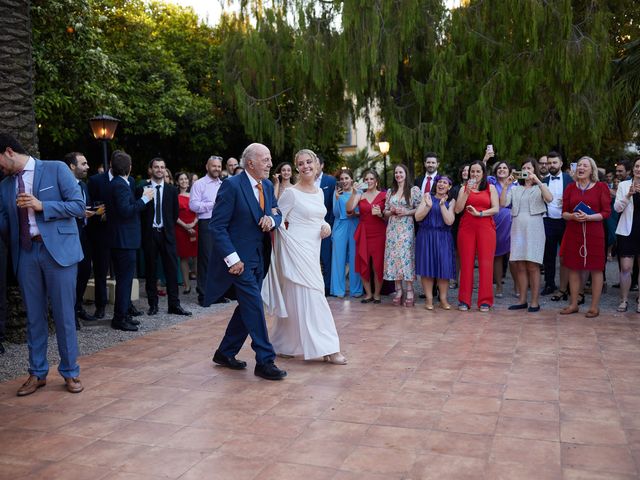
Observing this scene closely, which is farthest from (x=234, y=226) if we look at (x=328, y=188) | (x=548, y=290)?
(x=548, y=290)

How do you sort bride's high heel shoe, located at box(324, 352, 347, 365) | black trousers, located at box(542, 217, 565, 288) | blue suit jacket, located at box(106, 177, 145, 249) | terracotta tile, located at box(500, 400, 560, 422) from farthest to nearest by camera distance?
black trousers, located at box(542, 217, 565, 288)
blue suit jacket, located at box(106, 177, 145, 249)
bride's high heel shoe, located at box(324, 352, 347, 365)
terracotta tile, located at box(500, 400, 560, 422)

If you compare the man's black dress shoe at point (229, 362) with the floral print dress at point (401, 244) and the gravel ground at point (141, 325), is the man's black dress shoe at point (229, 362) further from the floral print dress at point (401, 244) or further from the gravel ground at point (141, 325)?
the floral print dress at point (401, 244)

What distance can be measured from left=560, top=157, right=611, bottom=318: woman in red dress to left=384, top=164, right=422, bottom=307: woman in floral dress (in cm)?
199

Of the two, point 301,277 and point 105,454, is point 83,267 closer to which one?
point 301,277

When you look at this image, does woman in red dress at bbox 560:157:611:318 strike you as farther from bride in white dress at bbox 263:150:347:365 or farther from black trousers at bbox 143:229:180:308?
black trousers at bbox 143:229:180:308

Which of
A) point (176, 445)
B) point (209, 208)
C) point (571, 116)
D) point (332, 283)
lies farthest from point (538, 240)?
point (571, 116)

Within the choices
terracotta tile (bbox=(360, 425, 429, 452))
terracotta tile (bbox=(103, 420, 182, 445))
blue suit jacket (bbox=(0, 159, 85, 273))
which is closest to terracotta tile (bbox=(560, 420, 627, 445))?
terracotta tile (bbox=(360, 425, 429, 452))

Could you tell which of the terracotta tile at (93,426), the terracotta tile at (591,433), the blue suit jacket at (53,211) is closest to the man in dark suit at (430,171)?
the terracotta tile at (591,433)

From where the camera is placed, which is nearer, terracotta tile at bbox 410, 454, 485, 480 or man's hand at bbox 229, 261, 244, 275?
terracotta tile at bbox 410, 454, 485, 480

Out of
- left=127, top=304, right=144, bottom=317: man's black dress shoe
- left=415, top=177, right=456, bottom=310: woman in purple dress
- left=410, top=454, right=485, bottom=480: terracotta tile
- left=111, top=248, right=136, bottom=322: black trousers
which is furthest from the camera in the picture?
left=415, top=177, right=456, bottom=310: woman in purple dress

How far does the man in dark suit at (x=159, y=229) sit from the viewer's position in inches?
334

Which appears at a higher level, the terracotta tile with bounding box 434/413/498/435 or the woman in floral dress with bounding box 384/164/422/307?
the woman in floral dress with bounding box 384/164/422/307

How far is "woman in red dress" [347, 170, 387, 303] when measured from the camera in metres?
9.72

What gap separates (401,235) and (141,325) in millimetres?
3668
